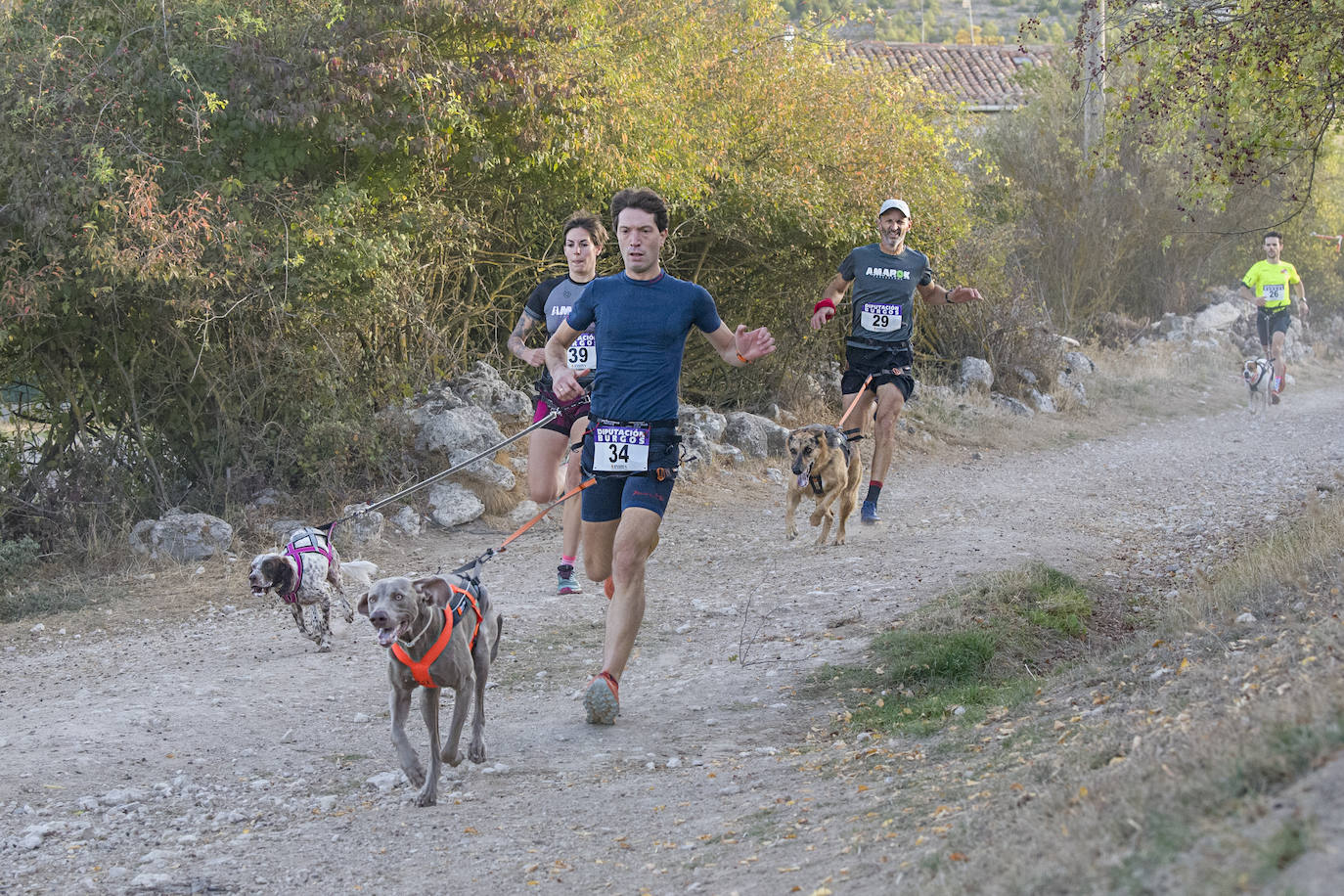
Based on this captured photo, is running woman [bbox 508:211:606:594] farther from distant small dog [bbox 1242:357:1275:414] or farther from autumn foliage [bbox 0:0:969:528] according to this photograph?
distant small dog [bbox 1242:357:1275:414]

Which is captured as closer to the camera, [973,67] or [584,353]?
[584,353]

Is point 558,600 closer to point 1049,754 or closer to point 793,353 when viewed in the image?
point 1049,754

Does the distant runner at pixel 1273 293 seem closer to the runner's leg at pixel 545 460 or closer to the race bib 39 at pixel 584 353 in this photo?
the race bib 39 at pixel 584 353

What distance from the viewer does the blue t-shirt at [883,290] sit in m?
9.38

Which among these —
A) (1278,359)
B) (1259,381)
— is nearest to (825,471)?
(1259,381)

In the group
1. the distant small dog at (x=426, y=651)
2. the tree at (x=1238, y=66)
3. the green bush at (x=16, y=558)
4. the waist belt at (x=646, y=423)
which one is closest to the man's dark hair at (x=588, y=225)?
the waist belt at (x=646, y=423)

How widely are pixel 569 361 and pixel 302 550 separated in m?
1.91

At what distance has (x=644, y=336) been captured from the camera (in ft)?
18.3

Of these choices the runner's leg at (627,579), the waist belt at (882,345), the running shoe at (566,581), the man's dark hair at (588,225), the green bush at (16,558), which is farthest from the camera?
the waist belt at (882,345)

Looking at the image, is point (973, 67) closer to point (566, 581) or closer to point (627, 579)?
point (566, 581)

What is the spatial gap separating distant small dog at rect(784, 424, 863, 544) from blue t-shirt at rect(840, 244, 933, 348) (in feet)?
2.68

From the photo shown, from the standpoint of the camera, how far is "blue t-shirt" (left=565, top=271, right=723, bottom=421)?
5.57 metres

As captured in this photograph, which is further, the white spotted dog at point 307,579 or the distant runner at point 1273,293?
the distant runner at point 1273,293

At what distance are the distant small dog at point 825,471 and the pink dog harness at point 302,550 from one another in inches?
132
